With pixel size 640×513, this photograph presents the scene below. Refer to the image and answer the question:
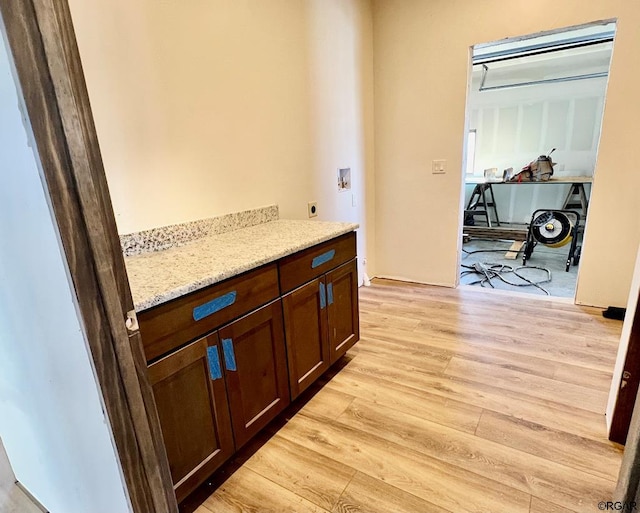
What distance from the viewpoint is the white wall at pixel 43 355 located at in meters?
0.67

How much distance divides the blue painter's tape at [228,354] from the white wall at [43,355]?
0.49 meters

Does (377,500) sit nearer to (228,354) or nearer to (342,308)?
(228,354)

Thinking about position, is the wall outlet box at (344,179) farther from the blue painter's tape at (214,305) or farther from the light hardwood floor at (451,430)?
the blue painter's tape at (214,305)

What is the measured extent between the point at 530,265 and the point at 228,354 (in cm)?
381

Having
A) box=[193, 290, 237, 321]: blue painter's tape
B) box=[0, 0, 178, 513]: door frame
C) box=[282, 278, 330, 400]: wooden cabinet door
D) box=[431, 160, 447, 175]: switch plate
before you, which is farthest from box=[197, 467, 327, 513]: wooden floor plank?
box=[431, 160, 447, 175]: switch plate

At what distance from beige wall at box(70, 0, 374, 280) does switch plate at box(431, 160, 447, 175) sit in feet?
2.58

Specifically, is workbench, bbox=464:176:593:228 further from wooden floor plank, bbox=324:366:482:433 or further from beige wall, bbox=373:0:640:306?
wooden floor plank, bbox=324:366:482:433

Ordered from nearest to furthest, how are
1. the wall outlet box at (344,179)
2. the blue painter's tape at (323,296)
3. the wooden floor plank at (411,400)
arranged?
the wooden floor plank at (411,400)
the blue painter's tape at (323,296)
the wall outlet box at (344,179)

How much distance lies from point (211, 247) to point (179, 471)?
88cm

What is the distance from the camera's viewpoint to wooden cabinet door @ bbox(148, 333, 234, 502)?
1135 mm

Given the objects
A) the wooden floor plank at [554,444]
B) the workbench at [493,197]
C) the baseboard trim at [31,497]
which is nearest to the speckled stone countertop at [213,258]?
the baseboard trim at [31,497]

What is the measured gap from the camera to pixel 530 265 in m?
3.99

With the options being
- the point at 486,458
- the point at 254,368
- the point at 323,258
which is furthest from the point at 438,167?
the point at 254,368

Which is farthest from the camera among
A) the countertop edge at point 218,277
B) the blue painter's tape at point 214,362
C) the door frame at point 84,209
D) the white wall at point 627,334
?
the white wall at point 627,334
